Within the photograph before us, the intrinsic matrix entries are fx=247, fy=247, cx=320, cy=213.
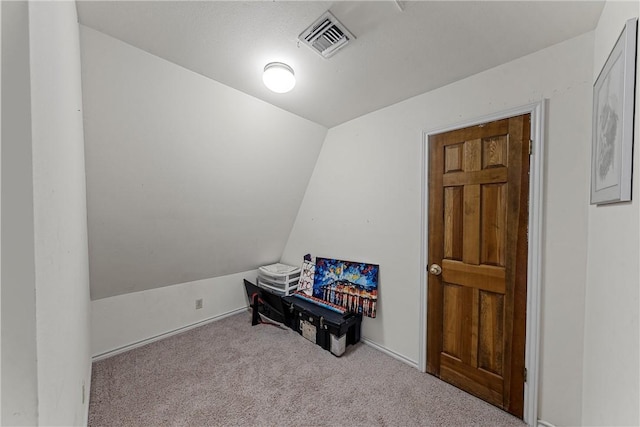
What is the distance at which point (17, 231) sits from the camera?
49 cm

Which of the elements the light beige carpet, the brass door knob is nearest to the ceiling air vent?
the brass door knob

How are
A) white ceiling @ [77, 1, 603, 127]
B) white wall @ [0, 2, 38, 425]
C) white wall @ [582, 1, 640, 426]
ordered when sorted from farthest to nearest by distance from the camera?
white ceiling @ [77, 1, 603, 127], white wall @ [582, 1, 640, 426], white wall @ [0, 2, 38, 425]

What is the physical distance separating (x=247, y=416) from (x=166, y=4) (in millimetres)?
2385

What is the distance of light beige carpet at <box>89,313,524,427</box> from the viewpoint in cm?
161

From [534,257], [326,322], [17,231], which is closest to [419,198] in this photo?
[534,257]

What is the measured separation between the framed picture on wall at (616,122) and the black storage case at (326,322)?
1896 mm

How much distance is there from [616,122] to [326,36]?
4.36 ft

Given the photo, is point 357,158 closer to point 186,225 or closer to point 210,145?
point 210,145

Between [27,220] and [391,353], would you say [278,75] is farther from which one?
[391,353]

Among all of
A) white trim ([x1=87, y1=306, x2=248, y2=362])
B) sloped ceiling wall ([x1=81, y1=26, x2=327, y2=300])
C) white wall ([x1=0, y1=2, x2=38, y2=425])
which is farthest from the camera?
white trim ([x1=87, y1=306, x2=248, y2=362])

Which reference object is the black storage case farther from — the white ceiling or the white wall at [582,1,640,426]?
the white ceiling

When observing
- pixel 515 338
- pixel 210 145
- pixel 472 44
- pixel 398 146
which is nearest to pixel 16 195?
pixel 210 145

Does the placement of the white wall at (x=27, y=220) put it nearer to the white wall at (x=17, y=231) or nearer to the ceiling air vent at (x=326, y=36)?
the white wall at (x=17, y=231)

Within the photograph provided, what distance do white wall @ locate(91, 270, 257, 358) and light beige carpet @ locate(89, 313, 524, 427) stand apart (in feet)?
0.50
